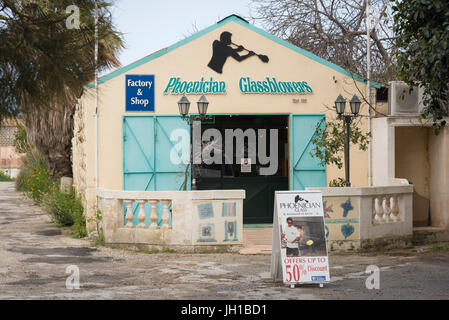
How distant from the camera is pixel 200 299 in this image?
7414 mm

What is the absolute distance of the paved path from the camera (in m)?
7.72

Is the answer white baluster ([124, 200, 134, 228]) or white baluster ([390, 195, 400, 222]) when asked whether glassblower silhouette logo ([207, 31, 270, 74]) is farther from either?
white baluster ([390, 195, 400, 222])

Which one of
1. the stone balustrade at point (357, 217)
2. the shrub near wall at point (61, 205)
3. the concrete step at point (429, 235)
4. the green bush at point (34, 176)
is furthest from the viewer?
the green bush at point (34, 176)

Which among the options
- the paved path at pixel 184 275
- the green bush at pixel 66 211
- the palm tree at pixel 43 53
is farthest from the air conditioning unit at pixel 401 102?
the palm tree at pixel 43 53

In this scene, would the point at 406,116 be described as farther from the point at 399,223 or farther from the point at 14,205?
the point at 14,205

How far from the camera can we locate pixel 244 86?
1426 cm

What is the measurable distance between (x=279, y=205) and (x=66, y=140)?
15.5 m

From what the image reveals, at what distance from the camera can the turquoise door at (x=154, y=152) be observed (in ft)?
45.8

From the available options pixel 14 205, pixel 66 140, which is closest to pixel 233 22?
pixel 66 140

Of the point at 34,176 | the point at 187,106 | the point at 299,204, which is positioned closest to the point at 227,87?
the point at 187,106

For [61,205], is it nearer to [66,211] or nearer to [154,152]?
[66,211]

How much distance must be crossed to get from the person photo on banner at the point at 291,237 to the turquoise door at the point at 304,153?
615 centimetres

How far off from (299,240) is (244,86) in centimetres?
667

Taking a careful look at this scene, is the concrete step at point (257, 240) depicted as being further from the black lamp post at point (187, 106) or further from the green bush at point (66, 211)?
the green bush at point (66, 211)
